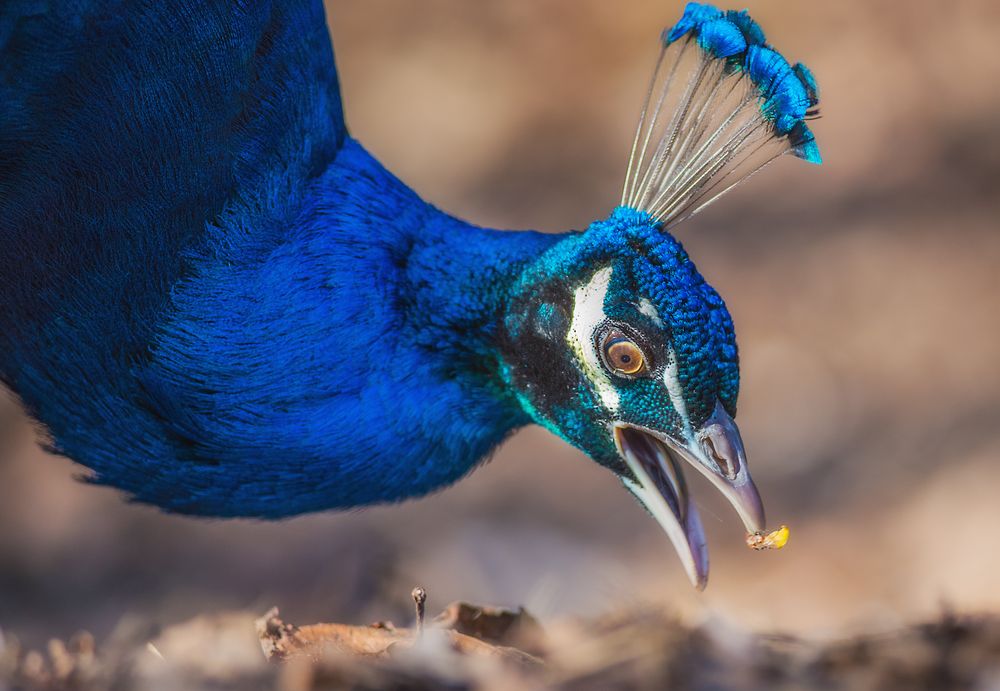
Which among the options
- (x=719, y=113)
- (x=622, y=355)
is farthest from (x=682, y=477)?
(x=719, y=113)

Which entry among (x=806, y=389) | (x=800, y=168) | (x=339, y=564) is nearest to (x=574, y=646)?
(x=339, y=564)

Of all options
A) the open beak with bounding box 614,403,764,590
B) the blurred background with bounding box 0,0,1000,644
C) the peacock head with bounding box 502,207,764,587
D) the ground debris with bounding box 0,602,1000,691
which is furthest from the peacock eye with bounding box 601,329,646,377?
the blurred background with bounding box 0,0,1000,644

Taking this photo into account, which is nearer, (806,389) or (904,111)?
(806,389)

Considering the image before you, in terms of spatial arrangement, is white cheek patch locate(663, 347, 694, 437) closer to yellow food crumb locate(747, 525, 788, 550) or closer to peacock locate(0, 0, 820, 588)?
peacock locate(0, 0, 820, 588)

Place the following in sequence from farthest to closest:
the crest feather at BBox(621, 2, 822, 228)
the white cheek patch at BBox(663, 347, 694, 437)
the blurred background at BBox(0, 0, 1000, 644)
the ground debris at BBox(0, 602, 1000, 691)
Answer: the blurred background at BBox(0, 0, 1000, 644) < the crest feather at BBox(621, 2, 822, 228) < the white cheek patch at BBox(663, 347, 694, 437) < the ground debris at BBox(0, 602, 1000, 691)

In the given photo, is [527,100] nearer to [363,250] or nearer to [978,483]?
[978,483]

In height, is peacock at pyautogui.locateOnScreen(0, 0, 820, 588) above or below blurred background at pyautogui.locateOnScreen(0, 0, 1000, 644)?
below
